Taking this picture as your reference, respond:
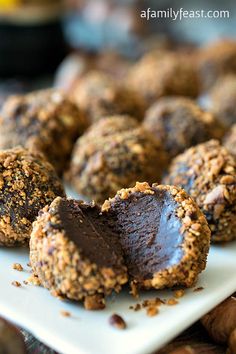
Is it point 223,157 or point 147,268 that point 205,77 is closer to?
point 223,157

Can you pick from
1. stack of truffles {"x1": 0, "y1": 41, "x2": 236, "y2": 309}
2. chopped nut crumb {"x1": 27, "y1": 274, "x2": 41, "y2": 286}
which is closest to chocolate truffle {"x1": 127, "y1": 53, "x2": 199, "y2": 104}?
stack of truffles {"x1": 0, "y1": 41, "x2": 236, "y2": 309}

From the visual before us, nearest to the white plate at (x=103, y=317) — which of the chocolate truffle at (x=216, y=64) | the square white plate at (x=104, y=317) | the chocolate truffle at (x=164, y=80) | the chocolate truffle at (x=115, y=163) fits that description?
the square white plate at (x=104, y=317)

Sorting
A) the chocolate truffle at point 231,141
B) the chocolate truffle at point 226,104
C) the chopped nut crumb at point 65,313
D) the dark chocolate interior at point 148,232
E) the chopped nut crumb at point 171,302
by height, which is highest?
the chocolate truffle at point 226,104

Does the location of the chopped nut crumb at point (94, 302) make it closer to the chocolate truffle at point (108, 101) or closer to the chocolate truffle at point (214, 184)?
the chocolate truffle at point (214, 184)

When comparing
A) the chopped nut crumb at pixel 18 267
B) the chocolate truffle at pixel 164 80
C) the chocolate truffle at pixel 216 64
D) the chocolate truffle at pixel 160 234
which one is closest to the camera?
the chocolate truffle at pixel 160 234

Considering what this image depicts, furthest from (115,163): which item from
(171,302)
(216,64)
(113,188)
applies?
(216,64)

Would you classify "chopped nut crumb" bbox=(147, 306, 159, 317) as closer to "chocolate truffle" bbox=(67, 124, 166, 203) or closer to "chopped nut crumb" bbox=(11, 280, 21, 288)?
"chopped nut crumb" bbox=(11, 280, 21, 288)
